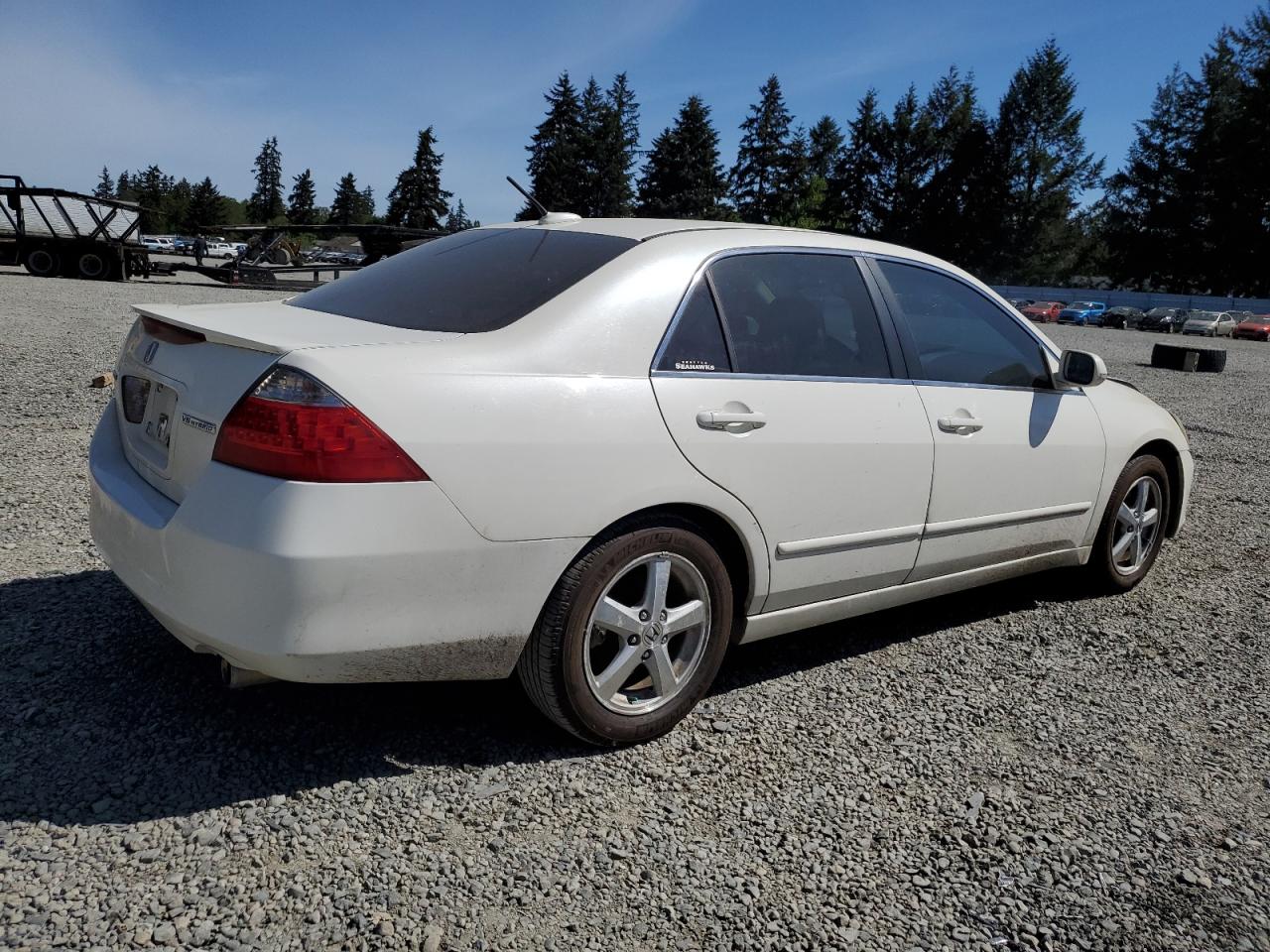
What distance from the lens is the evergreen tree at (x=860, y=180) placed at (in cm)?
8581

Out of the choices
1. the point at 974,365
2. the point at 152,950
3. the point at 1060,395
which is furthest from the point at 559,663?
the point at 1060,395

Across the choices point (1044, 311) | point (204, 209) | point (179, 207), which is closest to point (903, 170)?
point (1044, 311)

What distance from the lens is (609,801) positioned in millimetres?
2770

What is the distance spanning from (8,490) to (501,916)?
14.3 ft

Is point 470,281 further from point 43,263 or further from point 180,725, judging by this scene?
point 43,263

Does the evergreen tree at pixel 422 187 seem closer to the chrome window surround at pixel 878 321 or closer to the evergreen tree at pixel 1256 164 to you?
the evergreen tree at pixel 1256 164

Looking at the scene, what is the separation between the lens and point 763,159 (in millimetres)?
89188

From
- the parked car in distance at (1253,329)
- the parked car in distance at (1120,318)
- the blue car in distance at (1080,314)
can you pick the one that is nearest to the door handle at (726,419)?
the parked car in distance at (1253,329)

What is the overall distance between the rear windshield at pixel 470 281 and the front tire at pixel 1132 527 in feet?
9.06

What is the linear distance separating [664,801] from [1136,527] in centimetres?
309

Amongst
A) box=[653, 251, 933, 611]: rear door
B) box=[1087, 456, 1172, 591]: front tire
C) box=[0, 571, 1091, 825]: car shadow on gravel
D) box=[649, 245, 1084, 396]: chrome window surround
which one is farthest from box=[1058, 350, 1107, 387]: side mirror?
box=[0, 571, 1091, 825]: car shadow on gravel

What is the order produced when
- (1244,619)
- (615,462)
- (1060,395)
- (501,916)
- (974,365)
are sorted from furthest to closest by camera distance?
1. (1244,619)
2. (1060,395)
3. (974,365)
4. (615,462)
5. (501,916)

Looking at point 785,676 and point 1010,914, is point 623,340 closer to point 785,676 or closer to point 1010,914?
point 785,676

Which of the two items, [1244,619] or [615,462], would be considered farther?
[1244,619]
